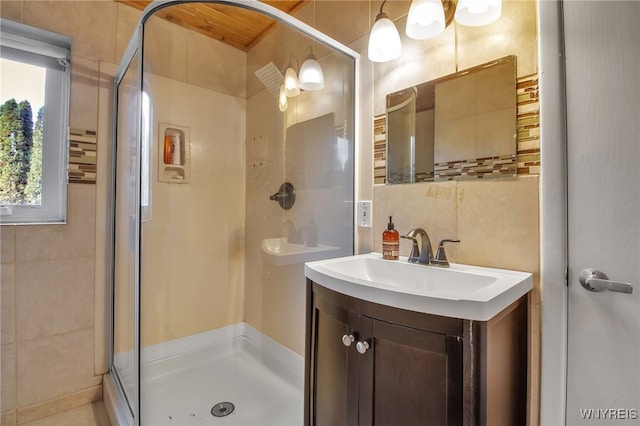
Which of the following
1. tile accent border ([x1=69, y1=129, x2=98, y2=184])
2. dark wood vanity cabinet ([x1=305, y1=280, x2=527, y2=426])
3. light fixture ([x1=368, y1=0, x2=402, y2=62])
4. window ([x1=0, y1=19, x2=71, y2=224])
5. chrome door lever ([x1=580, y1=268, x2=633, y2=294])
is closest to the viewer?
dark wood vanity cabinet ([x1=305, y1=280, x2=527, y2=426])

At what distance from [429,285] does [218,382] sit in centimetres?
126

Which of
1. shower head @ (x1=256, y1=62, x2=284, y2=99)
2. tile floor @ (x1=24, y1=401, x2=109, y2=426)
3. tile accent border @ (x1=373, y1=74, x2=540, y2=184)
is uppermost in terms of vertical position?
shower head @ (x1=256, y1=62, x2=284, y2=99)

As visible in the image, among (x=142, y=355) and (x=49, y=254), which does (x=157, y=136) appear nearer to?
(x=49, y=254)

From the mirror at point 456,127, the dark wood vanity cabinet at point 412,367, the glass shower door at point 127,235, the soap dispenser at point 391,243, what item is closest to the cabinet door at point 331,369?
the dark wood vanity cabinet at point 412,367

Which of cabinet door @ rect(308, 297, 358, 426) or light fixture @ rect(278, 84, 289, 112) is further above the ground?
light fixture @ rect(278, 84, 289, 112)

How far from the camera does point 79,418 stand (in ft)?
4.85

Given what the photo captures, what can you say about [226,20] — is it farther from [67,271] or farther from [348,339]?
[348,339]

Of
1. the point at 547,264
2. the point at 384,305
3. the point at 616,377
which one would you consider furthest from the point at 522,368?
the point at 384,305

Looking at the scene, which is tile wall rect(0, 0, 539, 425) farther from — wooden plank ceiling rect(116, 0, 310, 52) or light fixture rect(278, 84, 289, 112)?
light fixture rect(278, 84, 289, 112)

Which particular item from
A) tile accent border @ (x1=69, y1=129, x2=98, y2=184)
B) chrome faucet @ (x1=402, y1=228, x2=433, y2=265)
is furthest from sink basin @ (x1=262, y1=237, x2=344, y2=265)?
tile accent border @ (x1=69, y1=129, x2=98, y2=184)

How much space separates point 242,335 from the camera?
6.04 ft

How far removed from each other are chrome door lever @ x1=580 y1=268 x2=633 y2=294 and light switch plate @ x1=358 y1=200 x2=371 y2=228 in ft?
2.51

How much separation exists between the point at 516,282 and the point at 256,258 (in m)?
1.42

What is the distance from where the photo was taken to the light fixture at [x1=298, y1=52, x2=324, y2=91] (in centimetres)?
150
